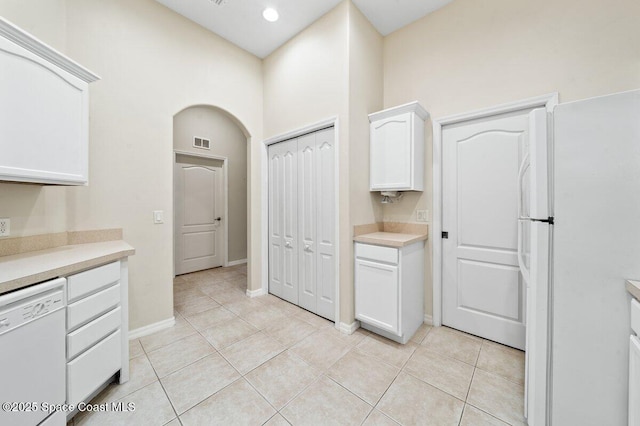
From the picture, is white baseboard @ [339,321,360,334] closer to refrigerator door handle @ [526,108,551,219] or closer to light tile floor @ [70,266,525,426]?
light tile floor @ [70,266,525,426]

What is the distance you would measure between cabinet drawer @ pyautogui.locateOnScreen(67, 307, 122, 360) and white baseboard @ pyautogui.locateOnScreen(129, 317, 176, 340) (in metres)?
0.77

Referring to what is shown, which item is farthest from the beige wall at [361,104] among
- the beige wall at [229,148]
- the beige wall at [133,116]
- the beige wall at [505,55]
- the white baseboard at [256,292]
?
the beige wall at [229,148]

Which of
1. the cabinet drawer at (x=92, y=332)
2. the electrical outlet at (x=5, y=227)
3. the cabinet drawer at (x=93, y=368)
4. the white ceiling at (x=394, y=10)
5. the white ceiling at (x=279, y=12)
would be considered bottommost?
the cabinet drawer at (x=93, y=368)

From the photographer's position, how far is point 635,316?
896 millimetres

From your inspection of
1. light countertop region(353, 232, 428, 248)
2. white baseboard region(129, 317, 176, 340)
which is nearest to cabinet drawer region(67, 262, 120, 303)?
white baseboard region(129, 317, 176, 340)

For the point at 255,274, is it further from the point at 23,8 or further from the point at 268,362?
the point at 23,8

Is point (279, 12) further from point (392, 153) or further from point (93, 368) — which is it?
point (93, 368)

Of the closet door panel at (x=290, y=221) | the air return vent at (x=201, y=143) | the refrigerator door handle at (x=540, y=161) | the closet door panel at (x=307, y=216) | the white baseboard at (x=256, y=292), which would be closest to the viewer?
the refrigerator door handle at (x=540, y=161)

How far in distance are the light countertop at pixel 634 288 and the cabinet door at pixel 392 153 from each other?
4.76 ft

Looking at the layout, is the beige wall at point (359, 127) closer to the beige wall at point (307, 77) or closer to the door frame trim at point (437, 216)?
the beige wall at point (307, 77)

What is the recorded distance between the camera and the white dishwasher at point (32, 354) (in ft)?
3.18

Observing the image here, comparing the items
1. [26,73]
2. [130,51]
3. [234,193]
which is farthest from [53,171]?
[234,193]

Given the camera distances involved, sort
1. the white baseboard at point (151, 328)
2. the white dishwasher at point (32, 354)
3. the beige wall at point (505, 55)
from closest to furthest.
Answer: the white dishwasher at point (32, 354) → the beige wall at point (505, 55) → the white baseboard at point (151, 328)

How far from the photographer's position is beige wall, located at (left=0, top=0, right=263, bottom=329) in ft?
5.91
